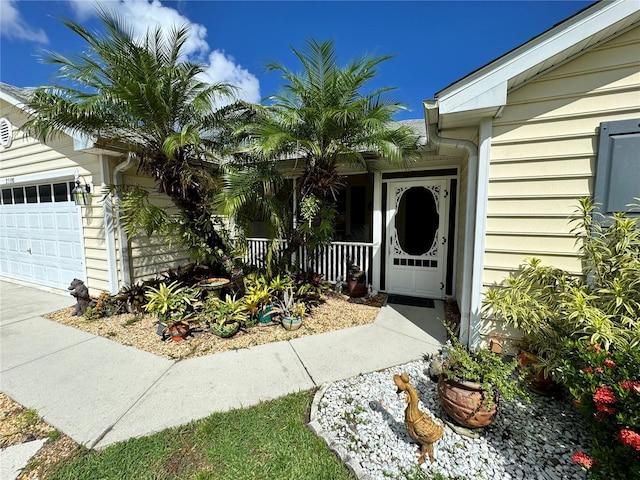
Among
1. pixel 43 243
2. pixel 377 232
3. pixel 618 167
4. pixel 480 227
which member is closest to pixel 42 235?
pixel 43 243

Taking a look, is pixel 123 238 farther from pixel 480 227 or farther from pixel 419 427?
pixel 480 227

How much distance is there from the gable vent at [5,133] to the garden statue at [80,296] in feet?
14.3

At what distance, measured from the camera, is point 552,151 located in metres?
2.84

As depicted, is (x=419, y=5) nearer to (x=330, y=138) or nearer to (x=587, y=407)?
(x=330, y=138)

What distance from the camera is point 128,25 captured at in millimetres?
3701

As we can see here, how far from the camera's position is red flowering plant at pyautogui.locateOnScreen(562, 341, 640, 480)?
4.54ft

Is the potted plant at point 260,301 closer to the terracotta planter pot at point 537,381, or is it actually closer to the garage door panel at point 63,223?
the terracotta planter pot at point 537,381

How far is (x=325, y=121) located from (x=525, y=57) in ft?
7.26

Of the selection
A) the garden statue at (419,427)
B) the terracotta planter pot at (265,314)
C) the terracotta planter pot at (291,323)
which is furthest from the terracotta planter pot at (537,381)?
the terracotta planter pot at (265,314)

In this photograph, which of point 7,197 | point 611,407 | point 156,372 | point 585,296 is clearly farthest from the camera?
point 7,197

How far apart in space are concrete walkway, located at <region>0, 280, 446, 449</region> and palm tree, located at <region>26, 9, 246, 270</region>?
2035 mm

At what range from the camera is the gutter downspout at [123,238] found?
5.03 m

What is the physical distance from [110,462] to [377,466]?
6.21 ft

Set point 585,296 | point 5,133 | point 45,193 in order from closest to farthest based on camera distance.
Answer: point 585,296 < point 45,193 < point 5,133
